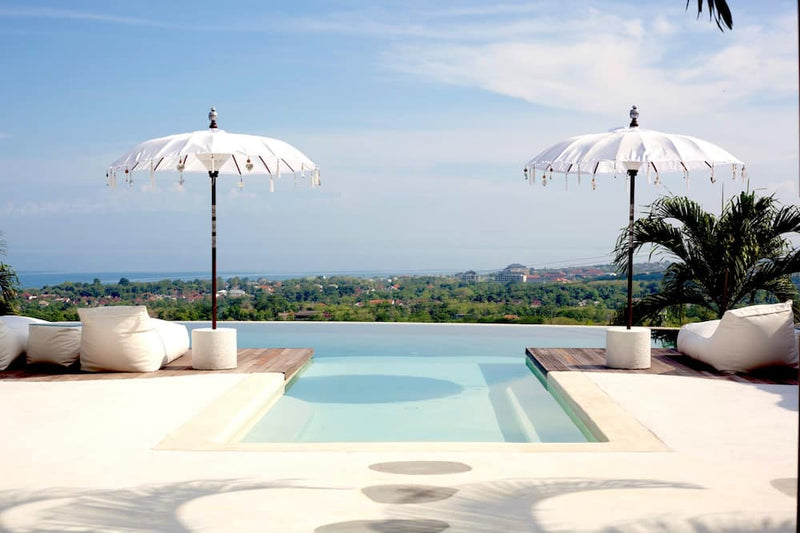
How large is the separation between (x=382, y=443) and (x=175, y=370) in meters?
3.76

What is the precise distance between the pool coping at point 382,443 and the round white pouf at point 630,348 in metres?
1.12

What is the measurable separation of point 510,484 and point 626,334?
181 inches

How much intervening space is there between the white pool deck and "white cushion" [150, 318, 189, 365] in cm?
233

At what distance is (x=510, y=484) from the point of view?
4.17m

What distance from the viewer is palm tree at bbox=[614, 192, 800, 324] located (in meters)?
11.6

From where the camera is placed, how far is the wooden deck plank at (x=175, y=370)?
7.78 m

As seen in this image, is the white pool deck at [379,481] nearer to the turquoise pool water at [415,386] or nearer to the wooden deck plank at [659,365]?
the turquoise pool water at [415,386]

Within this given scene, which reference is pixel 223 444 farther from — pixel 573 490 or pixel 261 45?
pixel 261 45

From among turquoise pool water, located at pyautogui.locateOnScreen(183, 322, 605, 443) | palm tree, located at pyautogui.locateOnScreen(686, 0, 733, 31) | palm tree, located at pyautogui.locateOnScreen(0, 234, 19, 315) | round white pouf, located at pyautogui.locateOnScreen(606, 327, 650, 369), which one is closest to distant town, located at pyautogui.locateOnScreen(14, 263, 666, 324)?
palm tree, located at pyautogui.locateOnScreen(0, 234, 19, 315)

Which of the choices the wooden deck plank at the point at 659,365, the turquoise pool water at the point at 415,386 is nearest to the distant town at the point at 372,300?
the turquoise pool water at the point at 415,386

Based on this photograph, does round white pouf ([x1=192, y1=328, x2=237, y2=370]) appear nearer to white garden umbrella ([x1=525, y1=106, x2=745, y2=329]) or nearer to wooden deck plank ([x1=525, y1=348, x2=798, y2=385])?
wooden deck plank ([x1=525, y1=348, x2=798, y2=385])

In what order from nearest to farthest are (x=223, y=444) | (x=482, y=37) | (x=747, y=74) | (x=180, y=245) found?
1. (x=223, y=444)
2. (x=747, y=74)
3. (x=482, y=37)
4. (x=180, y=245)

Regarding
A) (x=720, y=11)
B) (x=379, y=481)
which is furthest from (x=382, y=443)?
(x=720, y=11)

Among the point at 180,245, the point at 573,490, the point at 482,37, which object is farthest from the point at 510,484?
the point at 180,245
